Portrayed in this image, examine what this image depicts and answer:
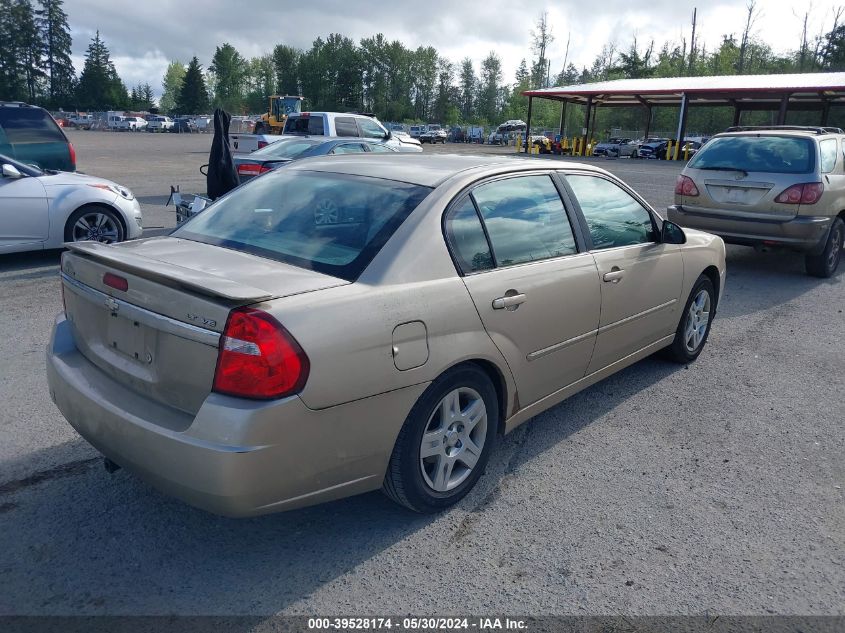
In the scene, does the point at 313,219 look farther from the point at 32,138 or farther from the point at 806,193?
the point at 32,138

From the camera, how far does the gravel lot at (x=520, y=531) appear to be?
2.68 m

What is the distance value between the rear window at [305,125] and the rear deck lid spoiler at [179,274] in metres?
15.2

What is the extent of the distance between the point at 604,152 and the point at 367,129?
98.2ft

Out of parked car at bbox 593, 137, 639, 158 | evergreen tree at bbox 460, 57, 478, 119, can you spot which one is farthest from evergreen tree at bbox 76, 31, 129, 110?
parked car at bbox 593, 137, 639, 158

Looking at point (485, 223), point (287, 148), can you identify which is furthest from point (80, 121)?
point (485, 223)

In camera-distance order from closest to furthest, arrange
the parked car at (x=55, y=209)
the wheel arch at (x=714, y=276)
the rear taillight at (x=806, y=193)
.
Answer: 1. the wheel arch at (x=714, y=276)
2. the parked car at (x=55, y=209)
3. the rear taillight at (x=806, y=193)

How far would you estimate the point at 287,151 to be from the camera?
1230 centimetres

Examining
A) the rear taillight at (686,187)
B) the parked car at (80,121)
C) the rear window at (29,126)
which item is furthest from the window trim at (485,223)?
the parked car at (80,121)

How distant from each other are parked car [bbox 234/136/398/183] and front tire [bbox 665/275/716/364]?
719 centimetres

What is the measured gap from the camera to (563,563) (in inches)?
115

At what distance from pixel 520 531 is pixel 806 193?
23.2ft

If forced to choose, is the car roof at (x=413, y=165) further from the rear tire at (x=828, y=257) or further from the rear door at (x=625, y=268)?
the rear tire at (x=828, y=257)

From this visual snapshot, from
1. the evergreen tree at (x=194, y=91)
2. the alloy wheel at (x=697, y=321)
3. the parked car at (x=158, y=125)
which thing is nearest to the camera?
the alloy wheel at (x=697, y=321)

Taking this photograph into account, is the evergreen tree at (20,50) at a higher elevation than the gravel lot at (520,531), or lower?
higher
